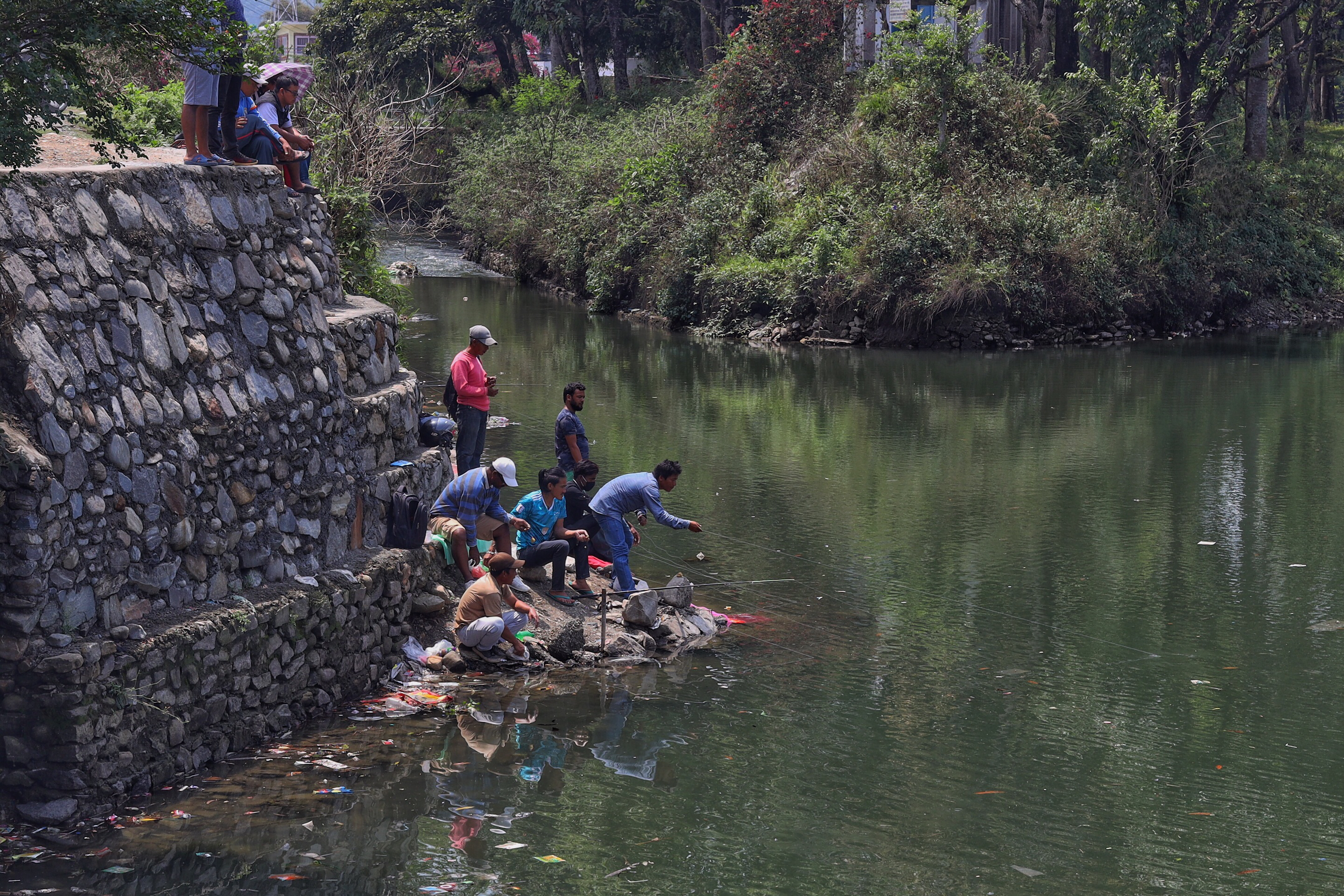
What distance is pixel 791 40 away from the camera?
3797 centimetres

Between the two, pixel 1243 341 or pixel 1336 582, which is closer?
pixel 1336 582

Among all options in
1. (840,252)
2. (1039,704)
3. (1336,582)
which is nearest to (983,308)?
(840,252)

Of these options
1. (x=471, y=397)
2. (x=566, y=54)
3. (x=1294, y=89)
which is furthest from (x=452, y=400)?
(x=566, y=54)

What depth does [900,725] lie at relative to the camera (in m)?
9.79

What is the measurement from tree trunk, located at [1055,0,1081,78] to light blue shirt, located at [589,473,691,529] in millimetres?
32806

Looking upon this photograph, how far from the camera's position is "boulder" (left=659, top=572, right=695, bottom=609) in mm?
11648

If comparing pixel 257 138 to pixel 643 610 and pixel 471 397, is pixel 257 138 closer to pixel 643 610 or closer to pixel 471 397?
pixel 471 397

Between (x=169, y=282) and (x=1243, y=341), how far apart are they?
28835 mm

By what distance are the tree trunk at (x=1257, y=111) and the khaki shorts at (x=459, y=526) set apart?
33180 millimetres

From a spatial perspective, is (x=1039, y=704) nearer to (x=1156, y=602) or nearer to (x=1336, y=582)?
(x=1156, y=602)

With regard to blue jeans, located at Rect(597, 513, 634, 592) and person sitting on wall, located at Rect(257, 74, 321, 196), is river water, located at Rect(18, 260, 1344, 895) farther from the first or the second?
person sitting on wall, located at Rect(257, 74, 321, 196)

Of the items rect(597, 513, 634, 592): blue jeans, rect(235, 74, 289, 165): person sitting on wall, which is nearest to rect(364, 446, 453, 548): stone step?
rect(597, 513, 634, 592): blue jeans

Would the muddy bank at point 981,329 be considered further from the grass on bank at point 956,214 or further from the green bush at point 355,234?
the green bush at point 355,234

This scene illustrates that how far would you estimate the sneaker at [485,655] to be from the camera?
419 inches
